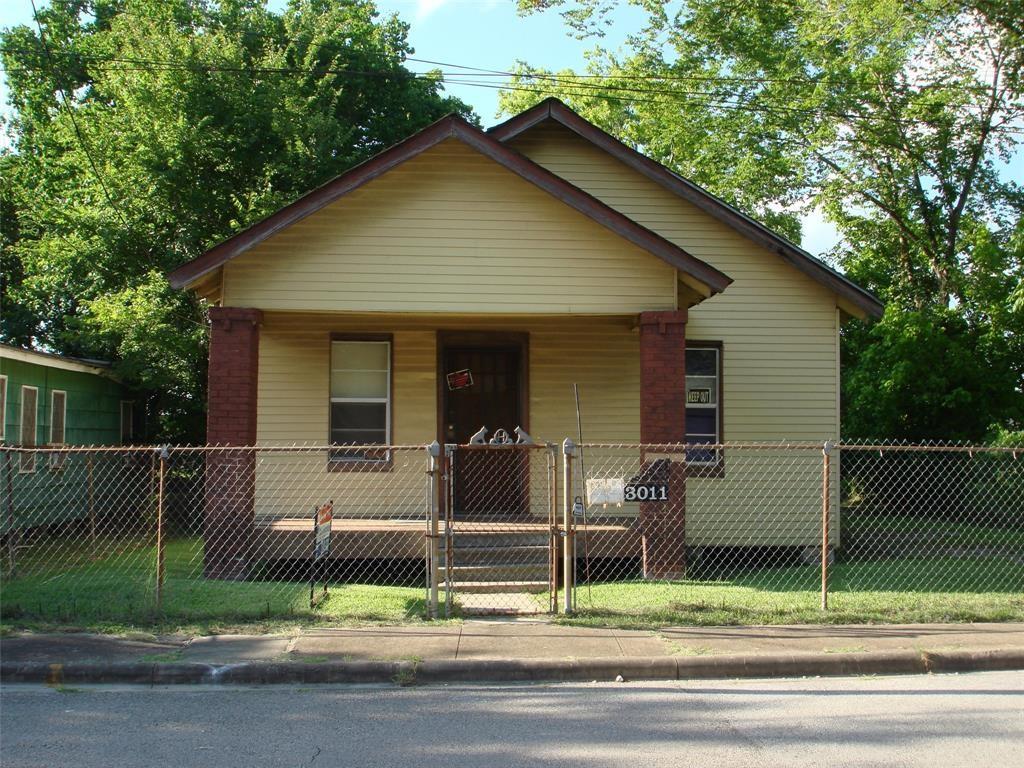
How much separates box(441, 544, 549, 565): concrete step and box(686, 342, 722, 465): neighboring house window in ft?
13.3

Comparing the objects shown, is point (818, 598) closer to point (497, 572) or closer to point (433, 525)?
point (497, 572)

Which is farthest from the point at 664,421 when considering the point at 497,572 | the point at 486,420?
the point at 486,420

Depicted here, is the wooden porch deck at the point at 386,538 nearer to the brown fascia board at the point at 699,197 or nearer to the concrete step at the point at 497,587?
the concrete step at the point at 497,587

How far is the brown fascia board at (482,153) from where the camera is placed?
37.1ft

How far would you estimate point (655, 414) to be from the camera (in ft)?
38.7

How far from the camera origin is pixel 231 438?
451 inches

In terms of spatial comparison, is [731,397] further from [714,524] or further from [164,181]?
[164,181]

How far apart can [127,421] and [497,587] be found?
15350mm

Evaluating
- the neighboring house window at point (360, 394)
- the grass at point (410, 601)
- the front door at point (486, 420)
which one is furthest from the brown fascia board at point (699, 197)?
the grass at point (410, 601)

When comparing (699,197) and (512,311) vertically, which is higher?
(699,197)

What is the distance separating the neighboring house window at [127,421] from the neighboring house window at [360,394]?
10.7 meters

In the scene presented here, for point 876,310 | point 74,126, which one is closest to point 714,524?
point 876,310

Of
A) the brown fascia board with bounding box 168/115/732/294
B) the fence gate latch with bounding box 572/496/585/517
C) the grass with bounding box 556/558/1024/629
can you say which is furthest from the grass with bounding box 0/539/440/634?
the brown fascia board with bounding box 168/115/732/294

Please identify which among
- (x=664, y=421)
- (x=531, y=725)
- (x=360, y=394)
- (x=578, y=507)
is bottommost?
(x=531, y=725)
